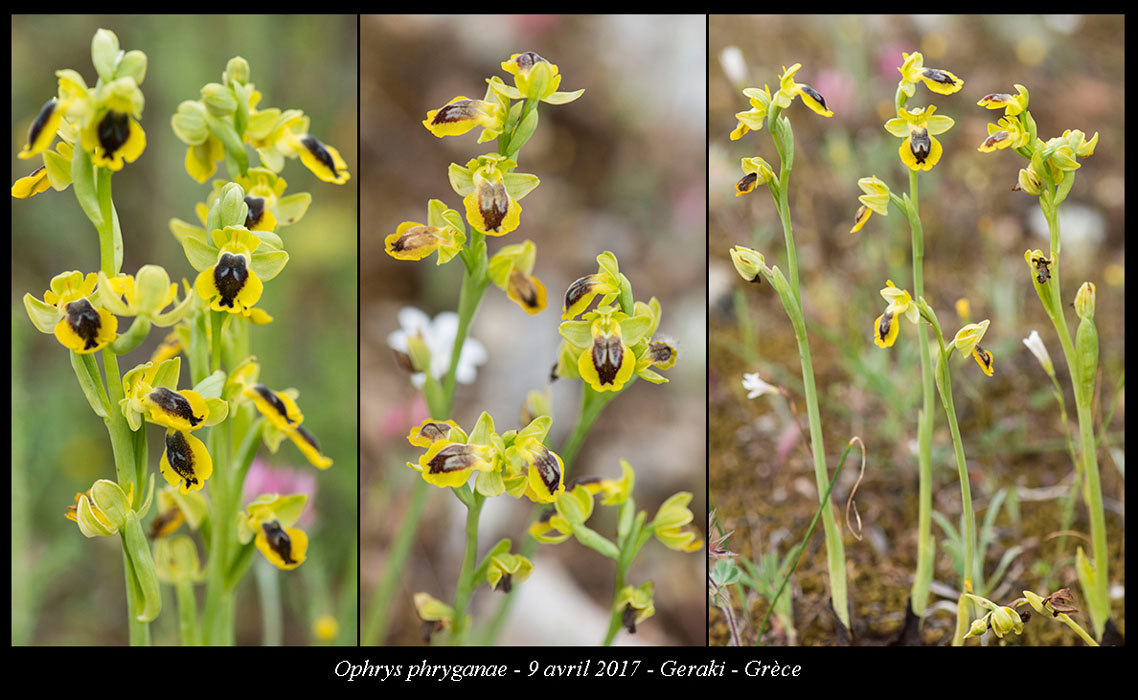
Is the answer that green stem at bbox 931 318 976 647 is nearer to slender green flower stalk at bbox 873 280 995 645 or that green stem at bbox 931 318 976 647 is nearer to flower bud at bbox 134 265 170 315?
slender green flower stalk at bbox 873 280 995 645

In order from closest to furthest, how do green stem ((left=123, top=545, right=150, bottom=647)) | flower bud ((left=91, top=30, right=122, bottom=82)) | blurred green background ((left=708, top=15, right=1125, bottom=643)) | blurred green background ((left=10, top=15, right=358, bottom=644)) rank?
flower bud ((left=91, top=30, right=122, bottom=82)) → green stem ((left=123, top=545, right=150, bottom=647)) → blurred green background ((left=708, top=15, right=1125, bottom=643)) → blurred green background ((left=10, top=15, right=358, bottom=644))

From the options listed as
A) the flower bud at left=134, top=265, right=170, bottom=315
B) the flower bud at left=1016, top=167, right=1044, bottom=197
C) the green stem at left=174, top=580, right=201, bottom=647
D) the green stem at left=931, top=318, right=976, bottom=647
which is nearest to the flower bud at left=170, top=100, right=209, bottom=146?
the flower bud at left=134, top=265, right=170, bottom=315

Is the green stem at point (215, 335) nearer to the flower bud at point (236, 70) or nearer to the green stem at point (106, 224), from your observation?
the green stem at point (106, 224)

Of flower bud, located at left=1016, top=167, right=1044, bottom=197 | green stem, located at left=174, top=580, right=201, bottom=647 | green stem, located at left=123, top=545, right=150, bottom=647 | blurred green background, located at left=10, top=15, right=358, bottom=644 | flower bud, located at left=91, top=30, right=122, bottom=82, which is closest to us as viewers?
flower bud, located at left=91, top=30, right=122, bottom=82

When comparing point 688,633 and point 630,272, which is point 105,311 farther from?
point 630,272

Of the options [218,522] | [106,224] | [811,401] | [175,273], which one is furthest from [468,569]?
[175,273]

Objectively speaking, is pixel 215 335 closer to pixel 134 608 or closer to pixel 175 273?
pixel 134 608
